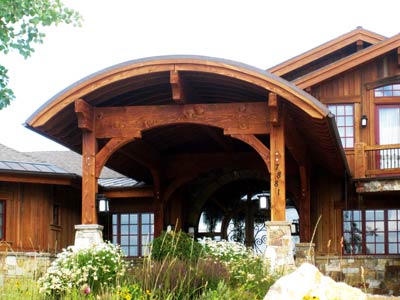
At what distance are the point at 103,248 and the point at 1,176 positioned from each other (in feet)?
22.6

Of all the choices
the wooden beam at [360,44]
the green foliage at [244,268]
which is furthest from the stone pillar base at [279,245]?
the wooden beam at [360,44]

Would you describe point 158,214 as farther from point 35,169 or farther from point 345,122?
point 345,122

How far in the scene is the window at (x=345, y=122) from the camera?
62.2 feet

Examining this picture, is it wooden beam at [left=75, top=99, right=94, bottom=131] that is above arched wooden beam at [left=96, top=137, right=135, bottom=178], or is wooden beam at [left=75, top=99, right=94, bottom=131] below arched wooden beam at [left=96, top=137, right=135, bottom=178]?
above

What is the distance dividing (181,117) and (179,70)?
1.00 m

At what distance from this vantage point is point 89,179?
45.9ft

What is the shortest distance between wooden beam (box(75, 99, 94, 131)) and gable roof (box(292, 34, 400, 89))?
623 cm

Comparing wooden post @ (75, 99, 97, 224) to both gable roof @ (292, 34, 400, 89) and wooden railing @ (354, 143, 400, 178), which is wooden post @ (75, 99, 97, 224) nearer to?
gable roof @ (292, 34, 400, 89)

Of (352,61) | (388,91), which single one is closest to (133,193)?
(352,61)

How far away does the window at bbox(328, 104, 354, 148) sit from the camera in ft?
62.2

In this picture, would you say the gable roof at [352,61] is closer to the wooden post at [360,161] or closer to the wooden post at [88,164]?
the wooden post at [360,161]

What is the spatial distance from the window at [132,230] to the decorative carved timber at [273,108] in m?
8.26

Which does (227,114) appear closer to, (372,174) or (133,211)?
(372,174)

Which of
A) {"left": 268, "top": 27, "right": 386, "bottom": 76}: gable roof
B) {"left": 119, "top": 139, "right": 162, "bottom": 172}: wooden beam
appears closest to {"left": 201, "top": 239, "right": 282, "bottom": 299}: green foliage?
{"left": 119, "top": 139, "right": 162, "bottom": 172}: wooden beam
